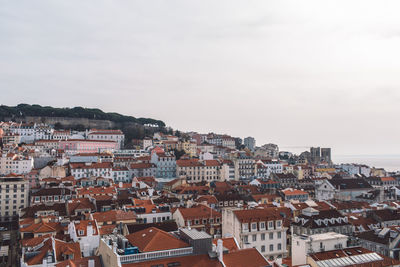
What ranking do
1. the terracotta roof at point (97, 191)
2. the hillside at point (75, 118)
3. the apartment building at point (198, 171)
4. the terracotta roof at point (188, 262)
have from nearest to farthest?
the terracotta roof at point (188, 262)
the terracotta roof at point (97, 191)
the apartment building at point (198, 171)
the hillside at point (75, 118)

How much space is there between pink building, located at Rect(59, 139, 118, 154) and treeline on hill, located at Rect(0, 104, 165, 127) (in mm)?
40969

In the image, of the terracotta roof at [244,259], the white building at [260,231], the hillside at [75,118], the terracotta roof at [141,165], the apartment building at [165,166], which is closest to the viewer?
the terracotta roof at [244,259]

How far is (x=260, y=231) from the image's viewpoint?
39.8 m

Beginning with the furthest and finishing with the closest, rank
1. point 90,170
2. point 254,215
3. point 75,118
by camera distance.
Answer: point 75,118 < point 90,170 < point 254,215

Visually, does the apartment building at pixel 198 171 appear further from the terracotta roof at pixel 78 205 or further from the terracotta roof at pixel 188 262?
the terracotta roof at pixel 188 262

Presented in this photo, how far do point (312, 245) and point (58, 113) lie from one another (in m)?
161

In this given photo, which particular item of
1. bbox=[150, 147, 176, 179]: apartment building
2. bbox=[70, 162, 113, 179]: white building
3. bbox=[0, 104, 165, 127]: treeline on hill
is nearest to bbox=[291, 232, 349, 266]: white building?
bbox=[70, 162, 113, 179]: white building

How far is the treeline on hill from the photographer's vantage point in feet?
544

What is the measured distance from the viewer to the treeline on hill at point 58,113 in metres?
166

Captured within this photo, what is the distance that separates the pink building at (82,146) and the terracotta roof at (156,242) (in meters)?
107

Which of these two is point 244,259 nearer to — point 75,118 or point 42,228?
point 42,228

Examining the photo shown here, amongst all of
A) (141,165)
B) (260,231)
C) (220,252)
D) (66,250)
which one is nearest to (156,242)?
(220,252)

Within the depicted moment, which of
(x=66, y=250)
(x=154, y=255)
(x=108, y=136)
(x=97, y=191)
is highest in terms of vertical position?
(x=108, y=136)

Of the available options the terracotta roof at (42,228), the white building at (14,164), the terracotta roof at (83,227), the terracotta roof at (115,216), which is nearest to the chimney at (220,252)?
the terracotta roof at (83,227)
